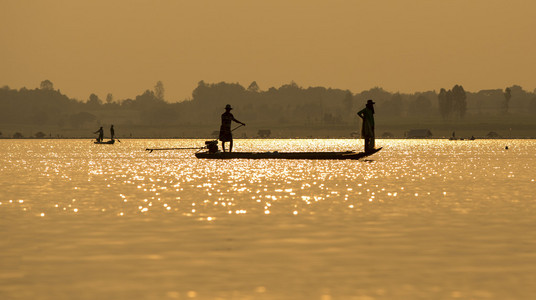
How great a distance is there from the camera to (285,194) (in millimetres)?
27094

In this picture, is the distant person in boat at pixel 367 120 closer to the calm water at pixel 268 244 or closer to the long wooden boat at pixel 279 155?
the long wooden boat at pixel 279 155

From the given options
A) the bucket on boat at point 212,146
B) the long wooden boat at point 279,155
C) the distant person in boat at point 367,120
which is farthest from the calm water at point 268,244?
the bucket on boat at point 212,146

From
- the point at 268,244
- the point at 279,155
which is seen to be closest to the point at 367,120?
the point at 279,155

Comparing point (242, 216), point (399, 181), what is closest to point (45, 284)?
point (242, 216)

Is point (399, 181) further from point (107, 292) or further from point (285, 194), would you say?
point (107, 292)

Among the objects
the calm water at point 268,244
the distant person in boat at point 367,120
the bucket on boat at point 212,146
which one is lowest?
the calm water at point 268,244

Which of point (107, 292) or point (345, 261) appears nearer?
point (107, 292)

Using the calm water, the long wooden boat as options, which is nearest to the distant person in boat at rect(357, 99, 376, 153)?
the long wooden boat

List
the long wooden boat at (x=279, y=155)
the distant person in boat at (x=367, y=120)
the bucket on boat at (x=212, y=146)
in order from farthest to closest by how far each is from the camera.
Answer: the bucket on boat at (x=212, y=146)
the long wooden boat at (x=279, y=155)
the distant person in boat at (x=367, y=120)

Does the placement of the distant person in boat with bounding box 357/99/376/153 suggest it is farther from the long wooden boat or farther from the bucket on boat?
the bucket on boat

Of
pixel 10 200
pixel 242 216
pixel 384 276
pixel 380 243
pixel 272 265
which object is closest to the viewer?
pixel 384 276

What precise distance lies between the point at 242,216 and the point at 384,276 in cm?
822

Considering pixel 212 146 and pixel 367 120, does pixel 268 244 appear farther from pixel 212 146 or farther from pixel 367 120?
pixel 212 146

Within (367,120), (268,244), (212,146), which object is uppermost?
(367,120)
